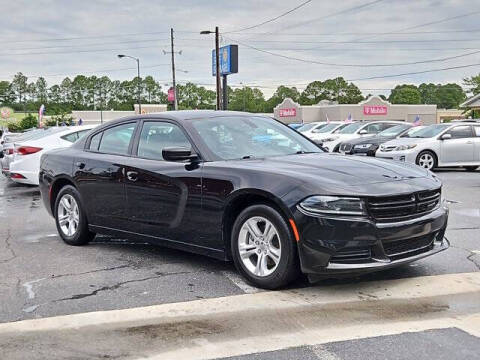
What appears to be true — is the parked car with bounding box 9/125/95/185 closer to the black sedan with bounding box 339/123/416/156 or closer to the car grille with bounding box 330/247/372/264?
the car grille with bounding box 330/247/372/264

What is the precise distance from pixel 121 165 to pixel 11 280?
158 centimetres

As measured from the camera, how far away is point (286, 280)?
4.75m

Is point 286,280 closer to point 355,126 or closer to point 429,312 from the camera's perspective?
point 429,312

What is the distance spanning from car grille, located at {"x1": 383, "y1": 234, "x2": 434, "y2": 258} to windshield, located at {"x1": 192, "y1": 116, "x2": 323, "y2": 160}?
156 cm

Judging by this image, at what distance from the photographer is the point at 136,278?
5.41 m

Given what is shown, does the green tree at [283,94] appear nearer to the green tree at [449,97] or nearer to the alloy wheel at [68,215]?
the green tree at [449,97]

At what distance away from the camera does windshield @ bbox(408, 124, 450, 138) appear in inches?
650

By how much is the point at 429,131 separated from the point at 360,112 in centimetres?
5961

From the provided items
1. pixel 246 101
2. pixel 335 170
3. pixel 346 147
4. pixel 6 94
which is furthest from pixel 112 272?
pixel 6 94

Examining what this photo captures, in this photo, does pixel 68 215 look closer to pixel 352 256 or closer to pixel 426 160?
pixel 352 256

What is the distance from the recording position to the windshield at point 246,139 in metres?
5.62

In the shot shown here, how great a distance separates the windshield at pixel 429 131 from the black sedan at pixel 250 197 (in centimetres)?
1113

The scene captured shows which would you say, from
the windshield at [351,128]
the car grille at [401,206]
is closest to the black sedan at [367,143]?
the windshield at [351,128]

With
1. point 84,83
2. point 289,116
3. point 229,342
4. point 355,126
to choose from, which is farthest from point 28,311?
point 84,83
